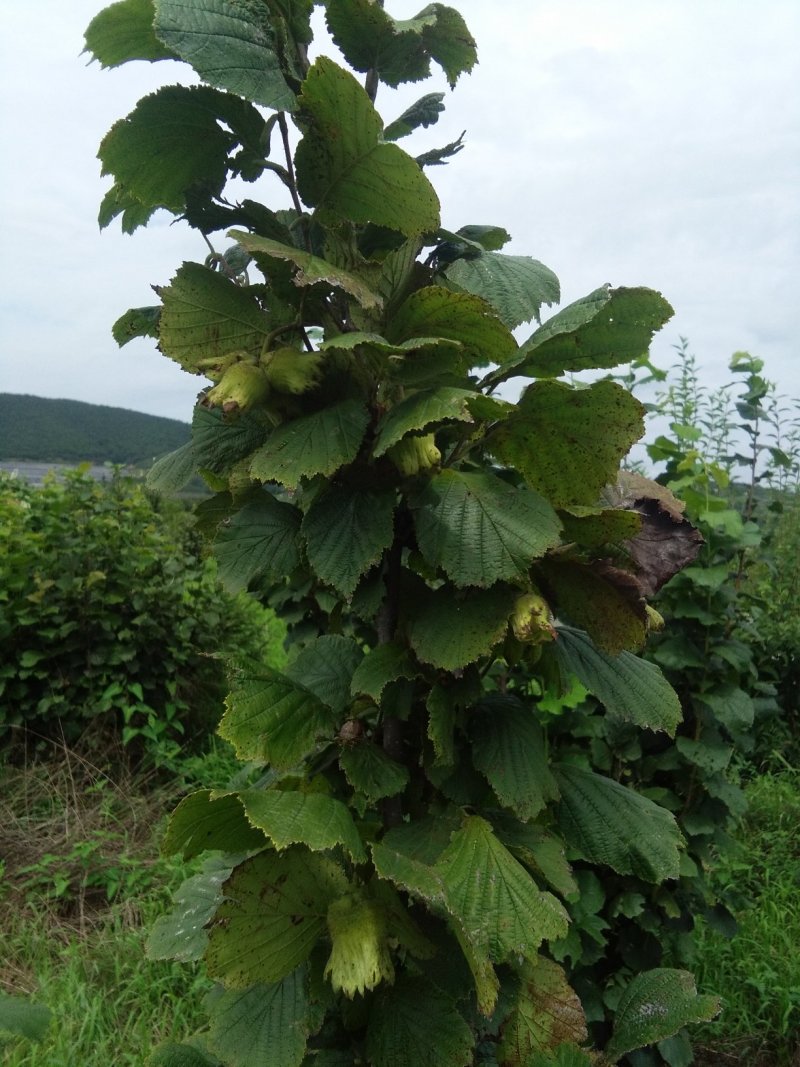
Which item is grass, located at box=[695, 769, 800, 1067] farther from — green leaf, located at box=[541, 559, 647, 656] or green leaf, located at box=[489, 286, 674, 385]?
green leaf, located at box=[489, 286, 674, 385]

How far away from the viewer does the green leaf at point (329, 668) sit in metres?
0.91

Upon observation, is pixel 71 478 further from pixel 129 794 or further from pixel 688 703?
pixel 688 703

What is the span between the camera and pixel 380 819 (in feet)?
3.09

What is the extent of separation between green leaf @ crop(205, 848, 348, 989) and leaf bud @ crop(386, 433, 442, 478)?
353 millimetres

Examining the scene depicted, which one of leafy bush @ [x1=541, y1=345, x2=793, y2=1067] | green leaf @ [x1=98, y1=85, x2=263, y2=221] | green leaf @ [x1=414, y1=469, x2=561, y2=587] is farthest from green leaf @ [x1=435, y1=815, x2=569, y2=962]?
leafy bush @ [x1=541, y1=345, x2=793, y2=1067]

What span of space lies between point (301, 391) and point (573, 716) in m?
1.92

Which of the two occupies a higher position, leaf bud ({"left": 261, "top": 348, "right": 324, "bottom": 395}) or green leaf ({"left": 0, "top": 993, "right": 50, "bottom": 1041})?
leaf bud ({"left": 261, "top": 348, "right": 324, "bottom": 395})

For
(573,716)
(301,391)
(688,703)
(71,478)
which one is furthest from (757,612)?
(71,478)

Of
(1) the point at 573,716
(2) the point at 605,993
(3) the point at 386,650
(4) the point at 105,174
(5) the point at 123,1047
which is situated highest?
(4) the point at 105,174

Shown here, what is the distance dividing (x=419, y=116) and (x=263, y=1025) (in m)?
0.91

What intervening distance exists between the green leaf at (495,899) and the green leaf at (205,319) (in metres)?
0.48

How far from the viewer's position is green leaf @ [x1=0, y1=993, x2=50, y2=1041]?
91 centimetres

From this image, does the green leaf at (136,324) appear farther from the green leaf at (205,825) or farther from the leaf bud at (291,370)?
the green leaf at (205,825)

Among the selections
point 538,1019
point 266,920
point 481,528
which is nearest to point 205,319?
point 481,528
